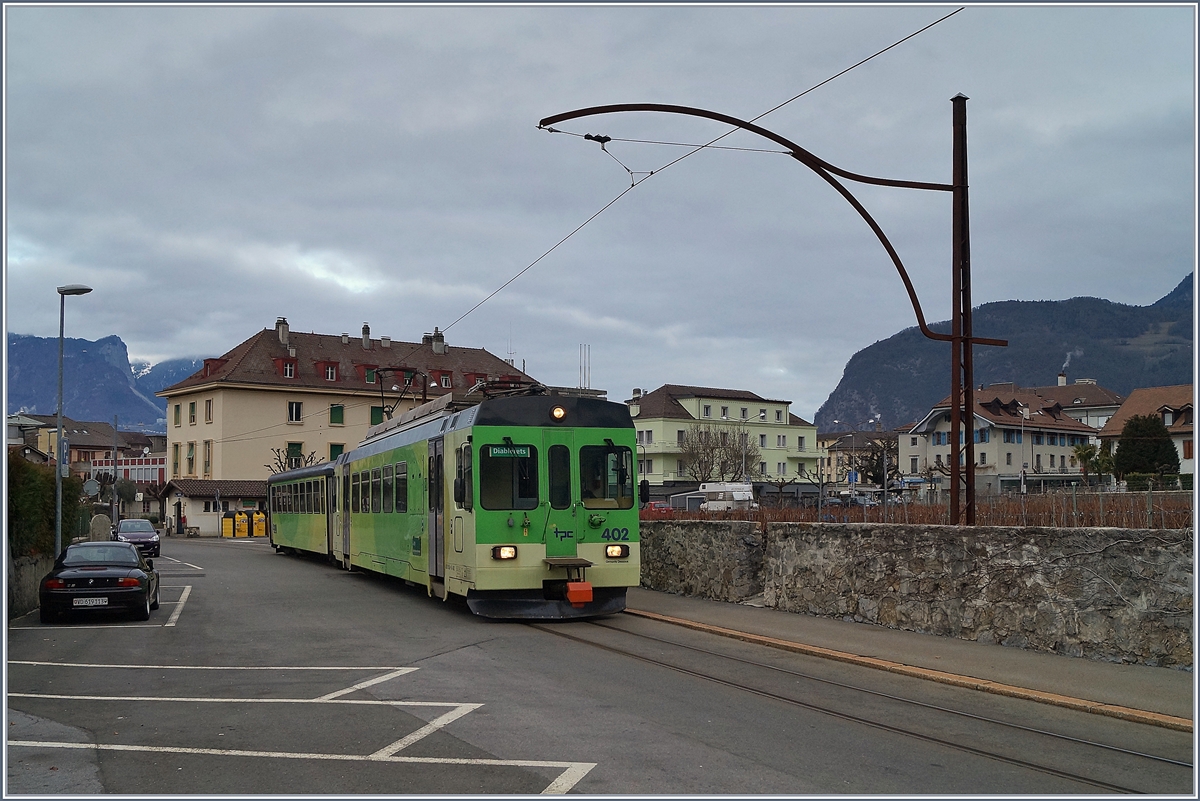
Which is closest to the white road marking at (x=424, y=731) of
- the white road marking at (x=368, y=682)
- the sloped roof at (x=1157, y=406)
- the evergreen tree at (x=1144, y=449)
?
the white road marking at (x=368, y=682)

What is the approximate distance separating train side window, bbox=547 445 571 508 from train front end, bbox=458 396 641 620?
0.6 inches

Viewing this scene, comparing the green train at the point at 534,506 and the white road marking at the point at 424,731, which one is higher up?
the green train at the point at 534,506

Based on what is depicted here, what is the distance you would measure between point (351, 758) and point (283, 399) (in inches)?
2802

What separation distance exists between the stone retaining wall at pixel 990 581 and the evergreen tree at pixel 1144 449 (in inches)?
2068

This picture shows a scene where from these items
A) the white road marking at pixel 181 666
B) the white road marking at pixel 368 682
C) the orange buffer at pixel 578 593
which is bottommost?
the white road marking at pixel 181 666

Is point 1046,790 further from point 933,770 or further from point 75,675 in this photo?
point 75,675

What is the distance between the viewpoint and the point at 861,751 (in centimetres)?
768

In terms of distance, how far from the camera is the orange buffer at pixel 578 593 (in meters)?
15.5

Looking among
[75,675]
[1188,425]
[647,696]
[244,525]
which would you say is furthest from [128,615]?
[1188,425]

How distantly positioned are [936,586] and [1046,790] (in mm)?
7199

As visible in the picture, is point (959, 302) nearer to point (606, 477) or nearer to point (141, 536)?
point (606, 477)

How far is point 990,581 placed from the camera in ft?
42.5

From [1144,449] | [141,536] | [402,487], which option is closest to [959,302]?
[402,487]

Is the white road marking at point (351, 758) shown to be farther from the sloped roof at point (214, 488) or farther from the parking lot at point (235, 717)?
the sloped roof at point (214, 488)
